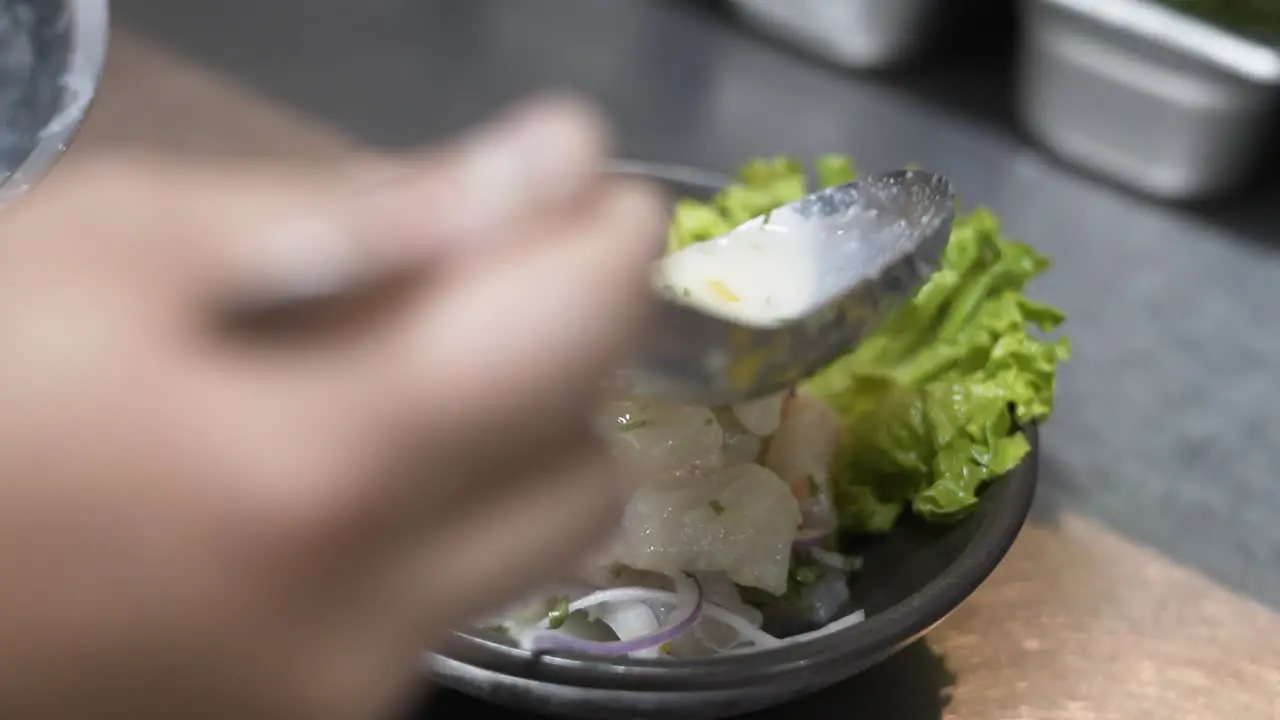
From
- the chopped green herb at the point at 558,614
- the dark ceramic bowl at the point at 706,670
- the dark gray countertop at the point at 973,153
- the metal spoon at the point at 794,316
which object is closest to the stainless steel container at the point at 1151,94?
the dark gray countertop at the point at 973,153

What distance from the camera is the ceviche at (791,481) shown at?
0.61 meters

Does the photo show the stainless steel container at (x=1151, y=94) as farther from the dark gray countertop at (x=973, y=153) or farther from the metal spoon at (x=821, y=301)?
the metal spoon at (x=821, y=301)

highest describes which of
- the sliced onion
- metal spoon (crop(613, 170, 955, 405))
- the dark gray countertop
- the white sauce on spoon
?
metal spoon (crop(613, 170, 955, 405))

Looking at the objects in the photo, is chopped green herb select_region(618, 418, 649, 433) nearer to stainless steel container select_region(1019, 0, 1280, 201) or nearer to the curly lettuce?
the curly lettuce

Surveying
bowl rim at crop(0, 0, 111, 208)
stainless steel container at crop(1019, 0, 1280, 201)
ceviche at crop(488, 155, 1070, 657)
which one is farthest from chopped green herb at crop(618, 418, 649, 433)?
stainless steel container at crop(1019, 0, 1280, 201)

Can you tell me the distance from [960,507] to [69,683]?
0.48 meters

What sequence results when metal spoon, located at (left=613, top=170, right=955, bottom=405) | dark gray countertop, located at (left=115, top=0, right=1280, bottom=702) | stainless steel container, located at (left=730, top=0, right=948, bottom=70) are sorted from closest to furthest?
1. metal spoon, located at (left=613, top=170, right=955, bottom=405)
2. dark gray countertop, located at (left=115, top=0, right=1280, bottom=702)
3. stainless steel container, located at (left=730, top=0, right=948, bottom=70)

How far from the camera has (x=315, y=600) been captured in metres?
0.25

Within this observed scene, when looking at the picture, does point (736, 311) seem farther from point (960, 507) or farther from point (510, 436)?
point (510, 436)

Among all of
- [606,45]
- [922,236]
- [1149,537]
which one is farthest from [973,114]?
[922,236]

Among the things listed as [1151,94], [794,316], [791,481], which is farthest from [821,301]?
[1151,94]

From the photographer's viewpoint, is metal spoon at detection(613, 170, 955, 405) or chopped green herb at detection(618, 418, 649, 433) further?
chopped green herb at detection(618, 418, 649, 433)

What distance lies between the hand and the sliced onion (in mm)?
255

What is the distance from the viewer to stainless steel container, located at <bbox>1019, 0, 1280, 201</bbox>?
48.4 inches
